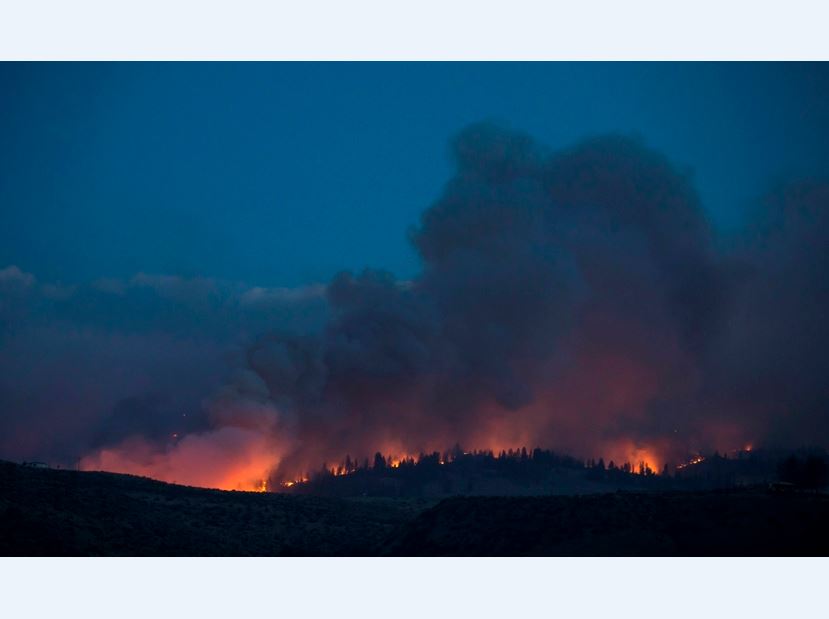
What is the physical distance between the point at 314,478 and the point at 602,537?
85640 mm

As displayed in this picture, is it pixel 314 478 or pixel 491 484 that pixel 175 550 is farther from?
pixel 491 484

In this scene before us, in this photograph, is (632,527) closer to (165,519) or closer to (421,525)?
(421,525)

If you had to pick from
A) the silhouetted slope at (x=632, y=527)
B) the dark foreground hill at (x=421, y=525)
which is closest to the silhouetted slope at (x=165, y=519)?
the dark foreground hill at (x=421, y=525)

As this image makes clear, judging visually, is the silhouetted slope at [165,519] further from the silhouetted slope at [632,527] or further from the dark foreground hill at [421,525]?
the silhouetted slope at [632,527]

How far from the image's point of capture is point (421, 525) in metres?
87.1

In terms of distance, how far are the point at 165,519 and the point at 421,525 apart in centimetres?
2448

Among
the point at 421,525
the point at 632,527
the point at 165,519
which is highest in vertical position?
the point at 165,519

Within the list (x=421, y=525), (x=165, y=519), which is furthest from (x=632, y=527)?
(x=165, y=519)

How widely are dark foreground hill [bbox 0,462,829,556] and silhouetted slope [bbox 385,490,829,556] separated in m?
0.10

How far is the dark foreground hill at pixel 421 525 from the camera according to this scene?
7194 cm

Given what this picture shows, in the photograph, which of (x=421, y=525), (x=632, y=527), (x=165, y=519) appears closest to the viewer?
(x=632, y=527)

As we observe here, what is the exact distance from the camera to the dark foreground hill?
236ft

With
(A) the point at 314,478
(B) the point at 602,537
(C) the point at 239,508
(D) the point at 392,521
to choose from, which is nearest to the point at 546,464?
(A) the point at 314,478

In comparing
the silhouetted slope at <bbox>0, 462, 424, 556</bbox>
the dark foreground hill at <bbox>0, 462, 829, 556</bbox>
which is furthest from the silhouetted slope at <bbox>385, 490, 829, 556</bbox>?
the silhouetted slope at <bbox>0, 462, 424, 556</bbox>
